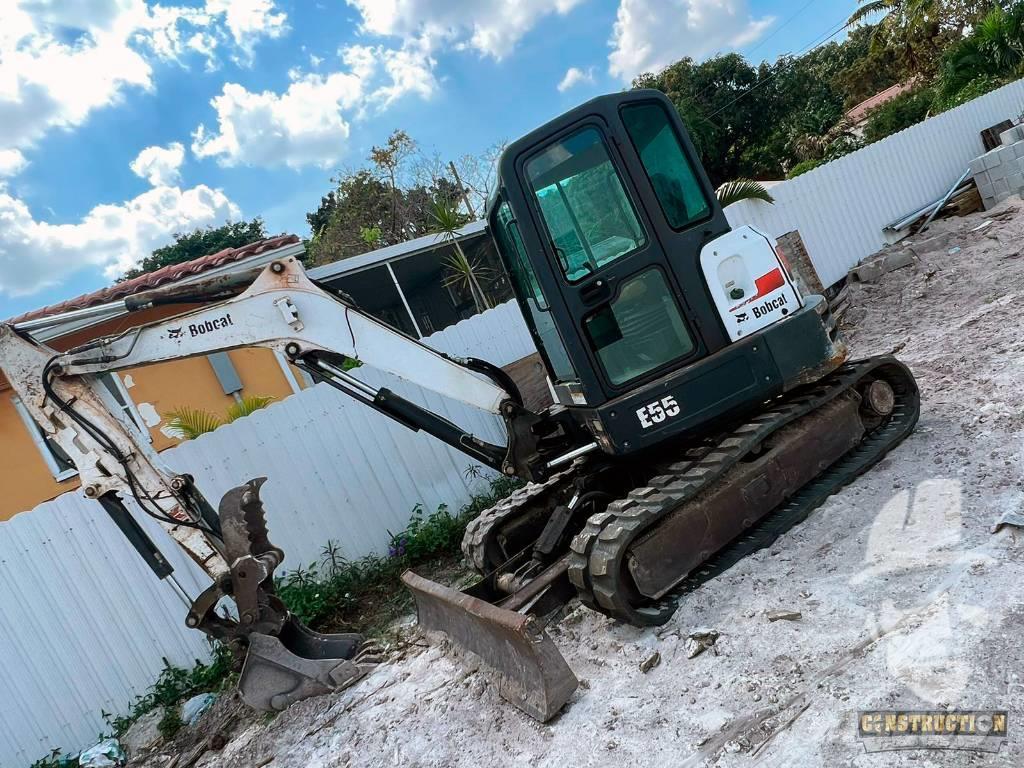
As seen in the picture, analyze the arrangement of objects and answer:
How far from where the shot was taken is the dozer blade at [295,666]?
161 inches

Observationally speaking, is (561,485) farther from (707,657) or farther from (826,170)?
(826,170)

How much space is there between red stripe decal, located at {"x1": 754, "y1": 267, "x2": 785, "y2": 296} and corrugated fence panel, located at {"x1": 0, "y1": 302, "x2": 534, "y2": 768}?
3.51 m

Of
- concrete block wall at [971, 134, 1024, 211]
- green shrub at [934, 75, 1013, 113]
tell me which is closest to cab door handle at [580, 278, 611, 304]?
concrete block wall at [971, 134, 1024, 211]

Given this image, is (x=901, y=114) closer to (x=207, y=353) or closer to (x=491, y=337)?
(x=491, y=337)

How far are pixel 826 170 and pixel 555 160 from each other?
790 centimetres

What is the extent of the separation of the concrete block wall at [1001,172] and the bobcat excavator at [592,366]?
8230 millimetres

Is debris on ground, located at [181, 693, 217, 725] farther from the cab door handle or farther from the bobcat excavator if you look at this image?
the cab door handle

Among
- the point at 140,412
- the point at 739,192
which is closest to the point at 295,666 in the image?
the point at 140,412

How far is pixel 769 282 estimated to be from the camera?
4270 mm

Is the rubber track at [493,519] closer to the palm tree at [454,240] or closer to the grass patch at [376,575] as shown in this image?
the grass patch at [376,575]

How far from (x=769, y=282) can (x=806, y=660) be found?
88.7 inches

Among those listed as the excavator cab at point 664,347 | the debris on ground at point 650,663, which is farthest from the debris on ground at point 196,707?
the debris on ground at point 650,663

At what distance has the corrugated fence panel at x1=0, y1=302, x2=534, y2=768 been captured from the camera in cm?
545

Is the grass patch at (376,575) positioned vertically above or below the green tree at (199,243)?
below
